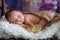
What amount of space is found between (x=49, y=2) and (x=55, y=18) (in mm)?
782

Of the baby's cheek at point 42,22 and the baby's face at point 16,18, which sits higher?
the baby's face at point 16,18

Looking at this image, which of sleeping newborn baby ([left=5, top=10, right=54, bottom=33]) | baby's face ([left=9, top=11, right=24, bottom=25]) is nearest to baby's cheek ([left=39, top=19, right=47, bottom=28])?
sleeping newborn baby ([left=5, top=10, right=54, bottom=33])

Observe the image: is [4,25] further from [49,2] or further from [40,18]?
[49,2]

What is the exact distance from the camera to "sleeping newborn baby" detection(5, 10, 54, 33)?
3.77ft

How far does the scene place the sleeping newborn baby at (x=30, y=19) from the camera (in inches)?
45.2

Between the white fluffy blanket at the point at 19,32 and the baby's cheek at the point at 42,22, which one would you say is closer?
the white fluffy blanket at the point at 19,32

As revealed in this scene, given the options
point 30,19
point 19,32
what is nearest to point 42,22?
point 30,19

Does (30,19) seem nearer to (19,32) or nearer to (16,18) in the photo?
(16,18)

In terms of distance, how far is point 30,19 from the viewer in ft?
4.23

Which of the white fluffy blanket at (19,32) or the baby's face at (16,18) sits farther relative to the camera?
the baby's face at (16,18)

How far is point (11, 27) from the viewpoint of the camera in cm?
105

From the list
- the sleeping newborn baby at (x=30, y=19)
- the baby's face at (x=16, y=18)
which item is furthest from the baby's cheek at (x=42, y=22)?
the baby's face at (x=16, y=18)

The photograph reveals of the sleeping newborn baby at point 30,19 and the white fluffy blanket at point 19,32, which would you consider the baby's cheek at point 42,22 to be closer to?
the sleeping newborn baby at point 30,19

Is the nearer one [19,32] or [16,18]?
[19,32]
